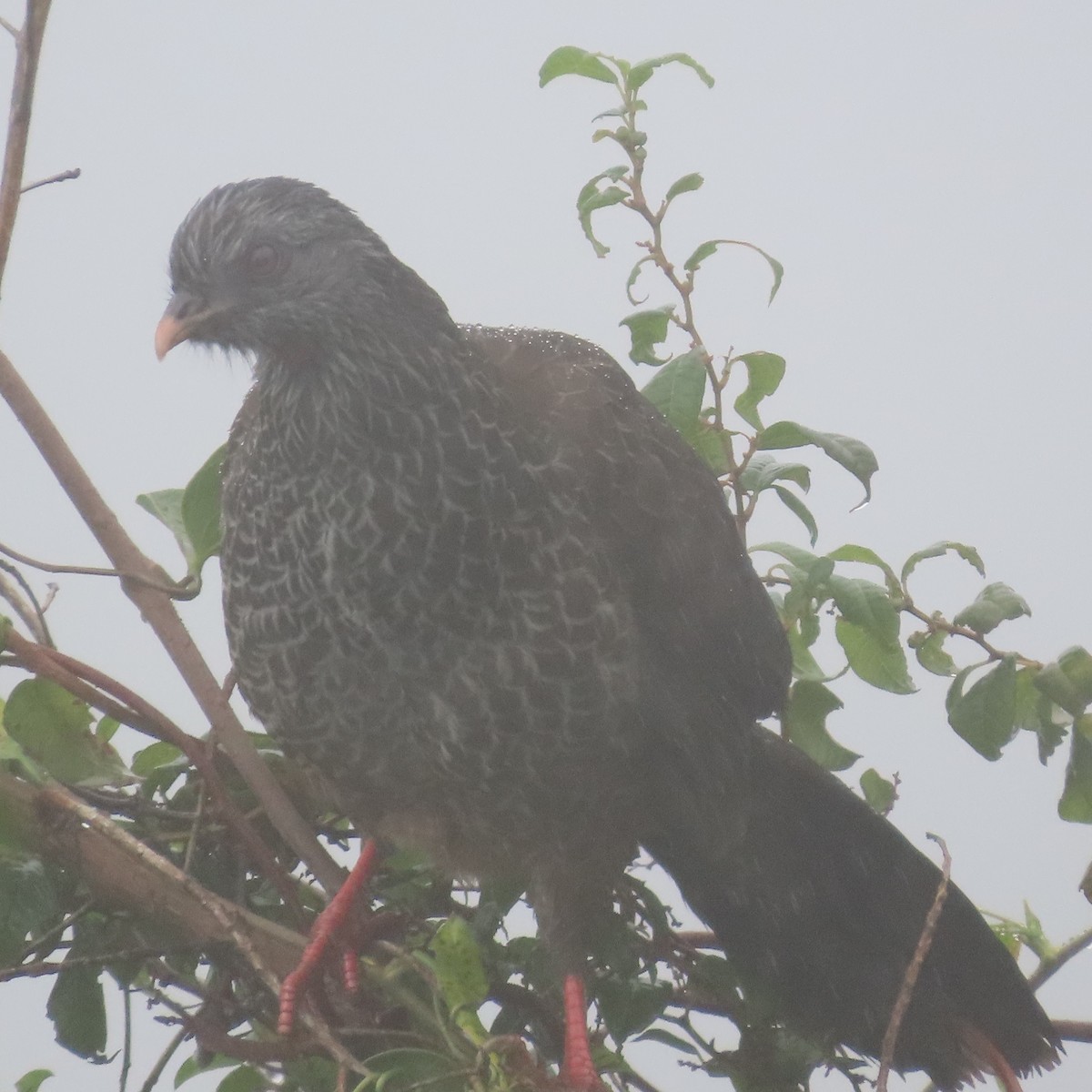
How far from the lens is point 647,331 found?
2.12 meters

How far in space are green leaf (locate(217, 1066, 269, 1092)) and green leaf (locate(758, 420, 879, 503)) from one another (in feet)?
3.47

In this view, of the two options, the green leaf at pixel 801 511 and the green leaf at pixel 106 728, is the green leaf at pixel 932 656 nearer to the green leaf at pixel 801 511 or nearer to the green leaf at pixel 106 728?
the green leaf at pixel 801 511

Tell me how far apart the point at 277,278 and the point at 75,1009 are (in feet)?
3.06

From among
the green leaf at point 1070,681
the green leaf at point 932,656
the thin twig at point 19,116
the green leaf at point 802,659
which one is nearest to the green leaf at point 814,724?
the green leaf at point 802,659

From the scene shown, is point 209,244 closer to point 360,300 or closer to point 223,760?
point 360,300

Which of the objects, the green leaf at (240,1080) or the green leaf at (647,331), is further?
the green leaf at (647,331)

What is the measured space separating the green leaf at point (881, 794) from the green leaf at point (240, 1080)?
977 mm

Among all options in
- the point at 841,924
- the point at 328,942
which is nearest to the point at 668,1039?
the point at 841,924

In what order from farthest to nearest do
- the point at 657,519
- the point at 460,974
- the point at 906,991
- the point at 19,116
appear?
the point at 657,519
the point at 906,991
the point at 460,974
the point at 19,116

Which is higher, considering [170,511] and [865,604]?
[170,511]

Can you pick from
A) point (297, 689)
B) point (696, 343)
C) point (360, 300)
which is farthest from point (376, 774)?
point (696, 343)

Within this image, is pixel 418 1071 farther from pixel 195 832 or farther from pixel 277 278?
pixel 277 278

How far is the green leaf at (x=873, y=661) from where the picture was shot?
2.10 meters

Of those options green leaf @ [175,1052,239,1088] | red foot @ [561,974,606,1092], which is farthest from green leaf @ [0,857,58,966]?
red foot @ [561,974,606,1092]
